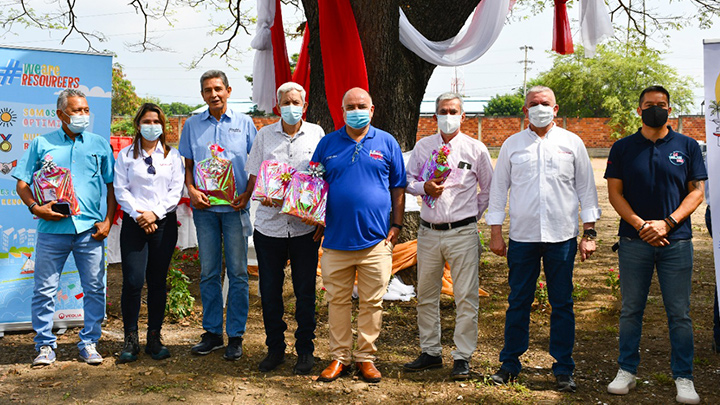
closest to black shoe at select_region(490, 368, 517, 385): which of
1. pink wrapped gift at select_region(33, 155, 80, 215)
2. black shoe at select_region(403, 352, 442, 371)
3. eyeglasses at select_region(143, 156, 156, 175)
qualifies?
black shoe at select_region(403, 352, 442, 371)

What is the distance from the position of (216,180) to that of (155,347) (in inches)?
51.9

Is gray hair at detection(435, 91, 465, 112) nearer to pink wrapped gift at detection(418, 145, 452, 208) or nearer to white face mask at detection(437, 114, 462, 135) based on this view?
white face mask at detection(437, 114, 462, 135)

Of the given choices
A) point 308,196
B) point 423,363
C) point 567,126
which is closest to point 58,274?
point 308,196

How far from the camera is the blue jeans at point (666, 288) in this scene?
3861 millimetres

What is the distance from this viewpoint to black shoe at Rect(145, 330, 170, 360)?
15.3 ft

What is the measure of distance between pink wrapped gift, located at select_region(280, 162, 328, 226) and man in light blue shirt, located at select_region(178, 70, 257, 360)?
1.92 ft

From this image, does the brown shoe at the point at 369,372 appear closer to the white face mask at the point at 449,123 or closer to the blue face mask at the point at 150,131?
the white face mask at the point at 449,123

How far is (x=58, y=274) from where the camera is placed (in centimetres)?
464

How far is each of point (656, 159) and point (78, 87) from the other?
4471 mm

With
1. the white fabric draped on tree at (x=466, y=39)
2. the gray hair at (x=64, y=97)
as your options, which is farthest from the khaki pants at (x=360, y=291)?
the white fabric draped on tree at (x=466, y=39)

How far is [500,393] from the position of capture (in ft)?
13.1

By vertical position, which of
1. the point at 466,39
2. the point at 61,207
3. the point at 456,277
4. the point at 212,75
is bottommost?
the point at 456,277

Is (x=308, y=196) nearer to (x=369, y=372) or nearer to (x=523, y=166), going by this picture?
(x=369, y=372)

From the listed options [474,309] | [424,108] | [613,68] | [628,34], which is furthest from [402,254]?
[424,108]
